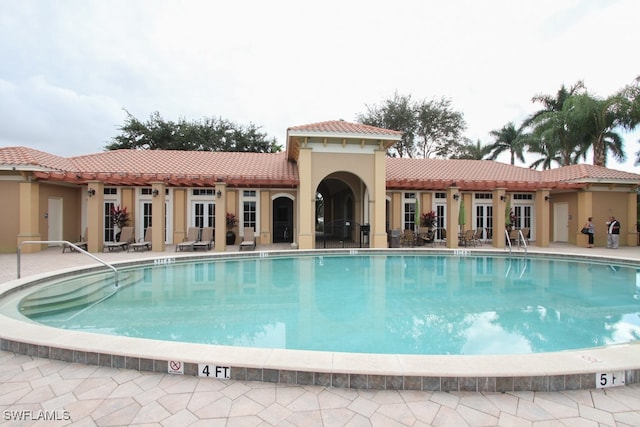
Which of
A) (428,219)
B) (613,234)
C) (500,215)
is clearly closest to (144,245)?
(428,219)

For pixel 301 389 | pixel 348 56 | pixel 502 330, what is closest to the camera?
pixel 301 389

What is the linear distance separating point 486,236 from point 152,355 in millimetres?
19564

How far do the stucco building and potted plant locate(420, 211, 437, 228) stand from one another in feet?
1.69

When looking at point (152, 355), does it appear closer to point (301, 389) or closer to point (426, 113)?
point (301, 389)

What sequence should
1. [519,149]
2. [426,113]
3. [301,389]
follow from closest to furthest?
[301,389] → [519,149] → [426,113]

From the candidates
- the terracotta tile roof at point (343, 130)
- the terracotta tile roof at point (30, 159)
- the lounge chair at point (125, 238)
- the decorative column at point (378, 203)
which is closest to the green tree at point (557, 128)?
the terracotta tile roof at point (343, 130)

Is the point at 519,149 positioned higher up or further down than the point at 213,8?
further down

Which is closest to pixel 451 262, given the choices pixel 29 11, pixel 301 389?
pixel 301 389

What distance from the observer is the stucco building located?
1398cm

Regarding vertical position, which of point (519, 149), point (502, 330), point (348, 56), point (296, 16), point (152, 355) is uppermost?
point (348, 56)

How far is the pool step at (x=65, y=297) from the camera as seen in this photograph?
→ 20.2ft

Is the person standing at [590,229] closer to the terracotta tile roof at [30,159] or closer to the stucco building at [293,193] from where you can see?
the stucco building at [293,193]

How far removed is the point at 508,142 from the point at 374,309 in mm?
32385

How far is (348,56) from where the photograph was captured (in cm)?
1873
